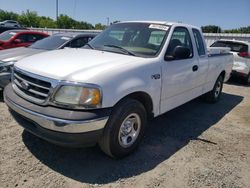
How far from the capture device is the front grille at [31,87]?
316 cm

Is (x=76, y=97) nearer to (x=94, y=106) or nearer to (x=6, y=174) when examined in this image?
(x=94, y=106)

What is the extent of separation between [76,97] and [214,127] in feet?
10.5

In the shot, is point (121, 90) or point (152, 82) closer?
point (121, 90)

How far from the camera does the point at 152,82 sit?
3.78 metres

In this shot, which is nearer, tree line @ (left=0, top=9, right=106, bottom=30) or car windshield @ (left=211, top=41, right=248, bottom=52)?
car windshield @ (left=211, top=41, right=248, bottom=52)

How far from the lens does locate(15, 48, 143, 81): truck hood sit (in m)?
3.12

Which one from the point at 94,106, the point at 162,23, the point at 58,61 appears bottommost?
the point at 94,106

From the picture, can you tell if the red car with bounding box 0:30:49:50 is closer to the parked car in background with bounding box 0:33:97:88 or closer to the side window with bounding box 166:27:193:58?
the parked car in background with bounding box 0:33:97:88

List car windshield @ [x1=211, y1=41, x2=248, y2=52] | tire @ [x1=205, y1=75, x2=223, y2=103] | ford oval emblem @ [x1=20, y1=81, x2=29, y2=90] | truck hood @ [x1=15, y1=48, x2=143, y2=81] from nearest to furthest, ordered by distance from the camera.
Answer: truck hood @ [x1=15, y1=48, x2=143, y2=81] → ford oval emblem @ [x1=20, y1=81, x2=29, y2=90] → tire @ [x1=205, y1=75, x2=223, y2=103] → car windshield @ [x1=211, y1=41, x2=248, y2=52]

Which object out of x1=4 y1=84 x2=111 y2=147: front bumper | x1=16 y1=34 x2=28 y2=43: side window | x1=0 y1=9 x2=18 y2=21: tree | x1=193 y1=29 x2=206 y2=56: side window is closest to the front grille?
x1=4 y1=84 x2=111 y2=147: front bumper

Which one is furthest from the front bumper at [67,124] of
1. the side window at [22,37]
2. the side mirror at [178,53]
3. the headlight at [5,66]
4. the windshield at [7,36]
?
the windshield at [7,36]

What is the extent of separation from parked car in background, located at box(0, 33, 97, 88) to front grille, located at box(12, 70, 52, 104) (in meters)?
2.18

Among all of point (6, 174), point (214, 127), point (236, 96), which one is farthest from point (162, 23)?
point (236, 96)

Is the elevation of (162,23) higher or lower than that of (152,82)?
higher
